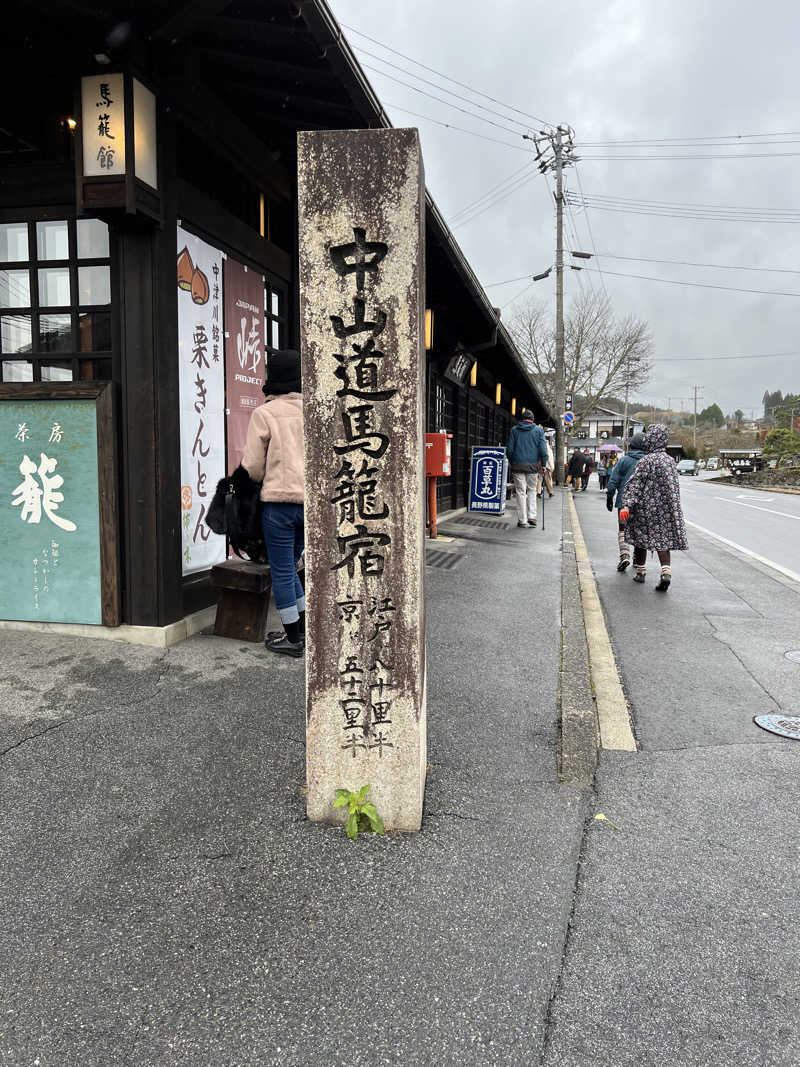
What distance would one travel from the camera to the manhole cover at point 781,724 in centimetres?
378

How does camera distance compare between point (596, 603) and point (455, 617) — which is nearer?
point (455, 617)

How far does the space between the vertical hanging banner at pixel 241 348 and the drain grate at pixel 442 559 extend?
3.36 metres

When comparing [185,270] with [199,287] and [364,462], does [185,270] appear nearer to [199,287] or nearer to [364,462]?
[199,287]

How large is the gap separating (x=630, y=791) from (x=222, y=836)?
1799mm

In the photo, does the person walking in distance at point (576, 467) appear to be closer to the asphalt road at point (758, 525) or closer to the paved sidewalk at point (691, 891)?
the asphalt road at point (758, 525)

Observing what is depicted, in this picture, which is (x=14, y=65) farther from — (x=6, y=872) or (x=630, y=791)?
(x=630, y=791)

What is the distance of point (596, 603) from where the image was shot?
277 inches

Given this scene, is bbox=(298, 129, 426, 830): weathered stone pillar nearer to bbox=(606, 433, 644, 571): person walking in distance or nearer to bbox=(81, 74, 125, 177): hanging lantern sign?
bbox=(81, 74, 125, 177): hanging lantern sign

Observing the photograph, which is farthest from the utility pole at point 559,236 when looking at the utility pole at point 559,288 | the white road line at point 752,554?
the white road line at point 752,554

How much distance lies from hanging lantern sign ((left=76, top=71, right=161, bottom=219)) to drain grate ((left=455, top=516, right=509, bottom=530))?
9548mm

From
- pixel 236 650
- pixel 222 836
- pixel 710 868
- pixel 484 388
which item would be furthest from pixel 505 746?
pixel 484 388

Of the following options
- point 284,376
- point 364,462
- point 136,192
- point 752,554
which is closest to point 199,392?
point 284,376

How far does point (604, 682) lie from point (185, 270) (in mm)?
4058

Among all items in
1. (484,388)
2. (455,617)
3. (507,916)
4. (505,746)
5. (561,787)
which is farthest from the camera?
(484,388)
